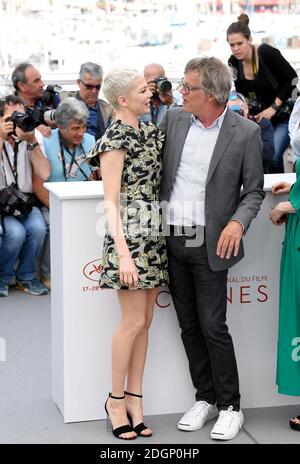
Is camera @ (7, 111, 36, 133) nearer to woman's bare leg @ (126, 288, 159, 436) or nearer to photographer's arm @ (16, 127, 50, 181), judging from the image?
photographer's arm @ (16, 127, 50, 181)

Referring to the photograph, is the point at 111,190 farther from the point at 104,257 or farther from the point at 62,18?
the point at 62,18

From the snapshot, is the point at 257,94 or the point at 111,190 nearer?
the point at 111,190

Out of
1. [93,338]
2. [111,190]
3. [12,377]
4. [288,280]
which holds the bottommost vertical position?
[12,377]

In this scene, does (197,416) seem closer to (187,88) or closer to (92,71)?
(187,88)

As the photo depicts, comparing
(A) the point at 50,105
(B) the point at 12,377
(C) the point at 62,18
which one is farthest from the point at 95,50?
(B) the point at 12,377

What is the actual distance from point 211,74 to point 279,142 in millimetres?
3940

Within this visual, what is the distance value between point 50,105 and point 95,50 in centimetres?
200

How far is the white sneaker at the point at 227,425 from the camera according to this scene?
11.6 ft

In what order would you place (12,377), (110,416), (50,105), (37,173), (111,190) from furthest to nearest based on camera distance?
(50,105), (37,173), (12,377), (110,416), (111,190)

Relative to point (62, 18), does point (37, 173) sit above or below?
below

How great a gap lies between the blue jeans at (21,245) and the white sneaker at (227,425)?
260cm

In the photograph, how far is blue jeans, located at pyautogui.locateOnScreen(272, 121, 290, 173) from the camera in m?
7.19

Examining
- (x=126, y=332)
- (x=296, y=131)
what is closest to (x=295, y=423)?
(x=126, y=332)
